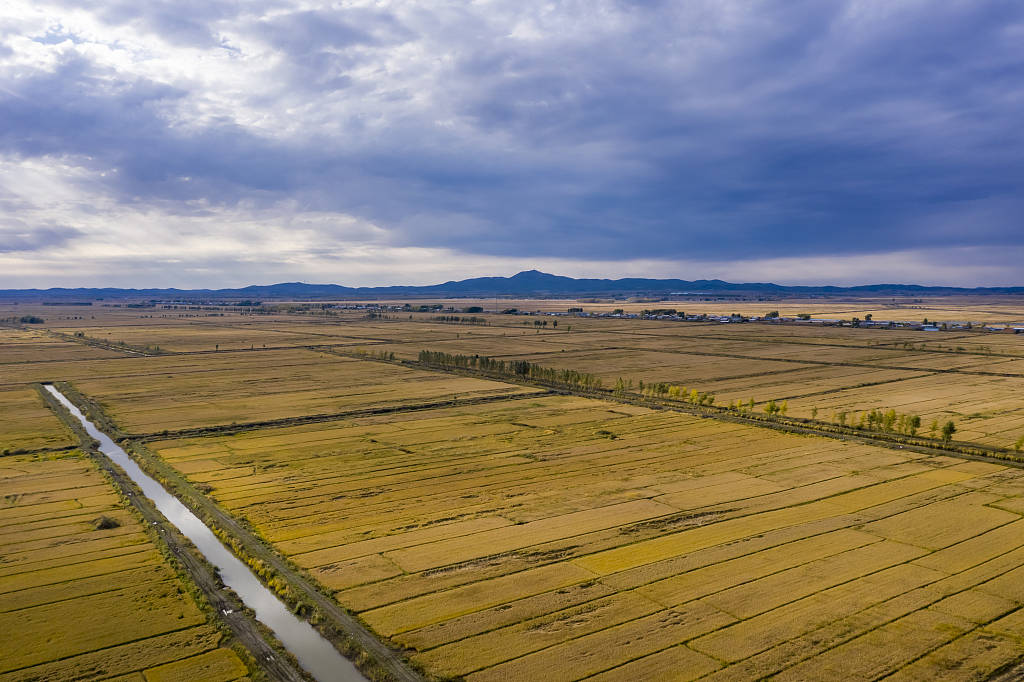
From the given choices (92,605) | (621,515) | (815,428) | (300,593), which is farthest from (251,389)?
(815,428)

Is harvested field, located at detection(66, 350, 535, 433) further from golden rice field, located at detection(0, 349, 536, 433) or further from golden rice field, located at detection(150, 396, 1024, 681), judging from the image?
golden rice field, located at detection(150, 396, 1024, 681)

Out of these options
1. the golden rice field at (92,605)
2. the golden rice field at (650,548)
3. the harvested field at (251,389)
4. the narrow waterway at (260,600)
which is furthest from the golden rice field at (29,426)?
the golden rice field at (92,605)

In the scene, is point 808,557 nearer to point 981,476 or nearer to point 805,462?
point 805,462

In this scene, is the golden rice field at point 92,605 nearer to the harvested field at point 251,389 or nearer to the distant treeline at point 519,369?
the harvested field at point 251,389

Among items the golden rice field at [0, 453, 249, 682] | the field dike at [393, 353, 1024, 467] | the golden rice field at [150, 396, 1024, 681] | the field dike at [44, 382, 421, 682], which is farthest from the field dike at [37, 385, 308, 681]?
the field dike at [393, 353, 1024, 467]

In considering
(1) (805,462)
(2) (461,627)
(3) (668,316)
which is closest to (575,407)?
(1) (805,462)

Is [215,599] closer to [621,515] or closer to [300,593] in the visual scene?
[300,593]
